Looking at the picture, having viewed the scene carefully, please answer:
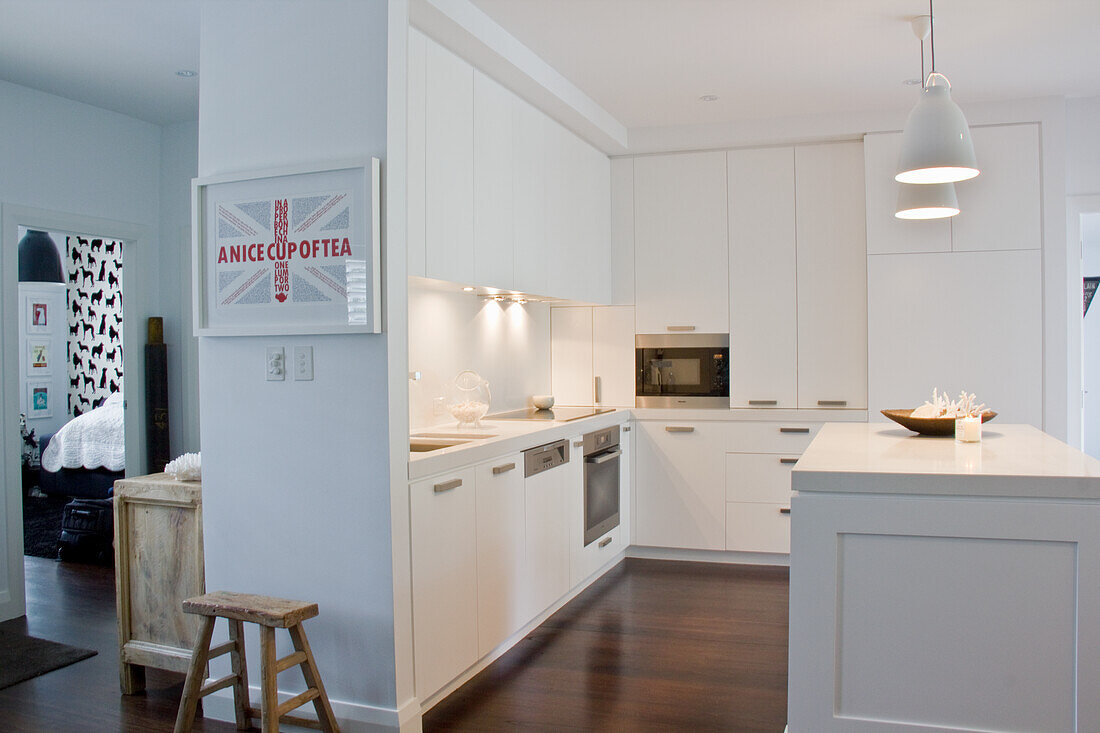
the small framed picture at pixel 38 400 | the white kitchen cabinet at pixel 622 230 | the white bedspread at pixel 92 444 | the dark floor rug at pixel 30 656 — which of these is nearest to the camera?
the dark floor rug at pixel 30 656

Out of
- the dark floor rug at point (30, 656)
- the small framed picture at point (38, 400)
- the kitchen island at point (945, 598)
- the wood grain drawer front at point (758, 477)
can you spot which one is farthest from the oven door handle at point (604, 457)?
the small framed picture at point (38, 400)

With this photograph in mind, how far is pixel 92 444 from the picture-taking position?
6.19 m

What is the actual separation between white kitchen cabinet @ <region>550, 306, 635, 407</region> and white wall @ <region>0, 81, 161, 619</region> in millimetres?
2429

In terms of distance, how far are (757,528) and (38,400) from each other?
697 centimetres

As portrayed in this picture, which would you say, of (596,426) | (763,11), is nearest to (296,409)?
(596,426)

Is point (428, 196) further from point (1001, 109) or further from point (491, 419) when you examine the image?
point (1001, 109)

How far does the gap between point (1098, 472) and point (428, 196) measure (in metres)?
2.25

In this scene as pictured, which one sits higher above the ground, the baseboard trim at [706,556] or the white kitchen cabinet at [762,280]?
the white kitchen cabinet at [762,280]

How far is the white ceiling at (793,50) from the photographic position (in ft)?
11.2

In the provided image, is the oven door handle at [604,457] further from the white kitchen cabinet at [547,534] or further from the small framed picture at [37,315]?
the small framed picture at [37,315]

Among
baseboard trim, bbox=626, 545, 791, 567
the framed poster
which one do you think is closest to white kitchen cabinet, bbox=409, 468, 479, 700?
the framed poster

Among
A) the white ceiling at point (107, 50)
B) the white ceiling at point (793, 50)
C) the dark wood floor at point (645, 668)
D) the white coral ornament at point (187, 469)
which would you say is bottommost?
the dark wood floor at point (645, 668)

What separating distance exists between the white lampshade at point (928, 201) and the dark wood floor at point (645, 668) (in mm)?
1911

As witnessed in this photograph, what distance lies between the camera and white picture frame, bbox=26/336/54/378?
835cm
